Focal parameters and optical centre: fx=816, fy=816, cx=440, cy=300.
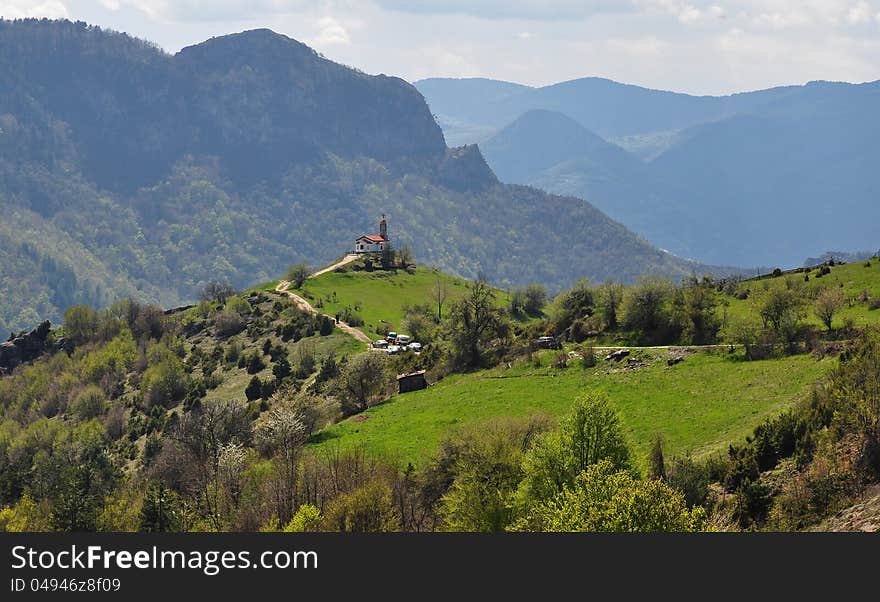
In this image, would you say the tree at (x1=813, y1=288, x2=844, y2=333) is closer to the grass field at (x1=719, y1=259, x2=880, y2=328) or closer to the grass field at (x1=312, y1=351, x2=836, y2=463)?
the grass field at (x1=719, y1=259, x2=880, y2=328)

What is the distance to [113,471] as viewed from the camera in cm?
8131

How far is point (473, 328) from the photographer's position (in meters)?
86.8

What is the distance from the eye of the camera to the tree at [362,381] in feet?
261

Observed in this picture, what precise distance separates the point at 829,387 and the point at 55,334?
158m

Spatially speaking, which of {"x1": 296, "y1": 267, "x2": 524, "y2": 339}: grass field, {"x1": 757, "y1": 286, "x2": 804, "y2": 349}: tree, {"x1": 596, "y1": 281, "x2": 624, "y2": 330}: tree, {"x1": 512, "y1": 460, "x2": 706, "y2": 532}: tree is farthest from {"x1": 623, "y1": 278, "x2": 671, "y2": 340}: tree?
{"x1": 296, "y1": 267, "x2": 524, "y2": 339}: grass field

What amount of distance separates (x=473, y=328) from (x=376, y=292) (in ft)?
232

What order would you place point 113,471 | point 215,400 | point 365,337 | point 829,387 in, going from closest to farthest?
point 829,387 → point 113,471 → point 215,400 → point 365,337

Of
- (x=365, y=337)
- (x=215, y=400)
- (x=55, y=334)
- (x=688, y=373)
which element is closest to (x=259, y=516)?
(x=688, y=373)

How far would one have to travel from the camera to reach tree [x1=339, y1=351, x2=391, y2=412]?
79.6 m

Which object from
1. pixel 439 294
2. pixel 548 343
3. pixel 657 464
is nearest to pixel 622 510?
pixel 657 464

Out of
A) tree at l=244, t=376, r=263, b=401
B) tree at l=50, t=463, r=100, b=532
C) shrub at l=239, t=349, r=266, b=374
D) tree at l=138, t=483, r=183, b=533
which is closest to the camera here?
tree at l=138, t=483, r=183, b=533

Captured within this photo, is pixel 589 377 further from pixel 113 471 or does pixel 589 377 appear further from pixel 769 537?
pixel 113 471

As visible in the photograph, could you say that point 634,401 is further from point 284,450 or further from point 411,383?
point 411,383

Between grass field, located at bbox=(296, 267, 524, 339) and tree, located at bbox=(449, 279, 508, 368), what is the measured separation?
3533cm
